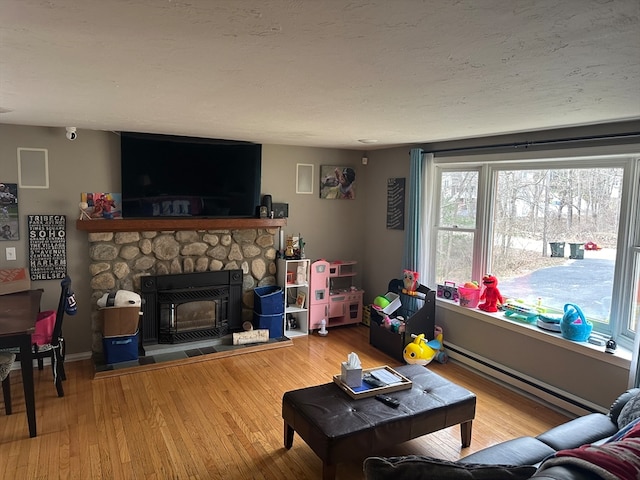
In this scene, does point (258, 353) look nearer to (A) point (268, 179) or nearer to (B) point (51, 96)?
(A) point (268, 179)

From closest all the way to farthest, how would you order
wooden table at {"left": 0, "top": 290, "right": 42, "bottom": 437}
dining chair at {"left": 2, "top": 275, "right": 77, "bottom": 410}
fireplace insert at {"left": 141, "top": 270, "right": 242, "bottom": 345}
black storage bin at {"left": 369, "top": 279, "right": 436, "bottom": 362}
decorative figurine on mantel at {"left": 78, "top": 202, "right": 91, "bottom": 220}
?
wooden table at {"left": 0, "top": 290, "right": 42, "bottom": 437} < dining chair at {"left": 2, "top": 275, "right": 77, "bottom": 410} < decorative figurine on mantel at {"left": 78, "top": 202, "right": 91, "bottom": 220} < black storage bin at {"left": 369, "top": 279, "right": 436, "bottom": 362} < fireplace insert at {"left": 141, "top": 270, "right": 242, "bottom": 345}

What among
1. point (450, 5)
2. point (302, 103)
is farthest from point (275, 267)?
point (450, 5)

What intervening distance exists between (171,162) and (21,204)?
4.43ft

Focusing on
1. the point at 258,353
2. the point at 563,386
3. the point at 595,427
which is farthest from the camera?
the point at 258,353

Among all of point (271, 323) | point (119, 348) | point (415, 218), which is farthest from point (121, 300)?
point (415, 218)

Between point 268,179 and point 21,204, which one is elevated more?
point 268,179

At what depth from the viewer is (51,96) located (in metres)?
2.48

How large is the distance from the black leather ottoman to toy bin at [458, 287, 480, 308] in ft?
4.45

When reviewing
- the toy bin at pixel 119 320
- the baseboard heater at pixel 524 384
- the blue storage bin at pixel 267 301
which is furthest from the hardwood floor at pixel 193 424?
the blue storage bin at pixel 267 301

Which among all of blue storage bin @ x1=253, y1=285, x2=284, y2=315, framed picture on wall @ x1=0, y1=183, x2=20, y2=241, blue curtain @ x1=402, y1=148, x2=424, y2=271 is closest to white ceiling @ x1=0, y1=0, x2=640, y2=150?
framed picture on wall @ x1=0, y1=183, x2=20, y2=241

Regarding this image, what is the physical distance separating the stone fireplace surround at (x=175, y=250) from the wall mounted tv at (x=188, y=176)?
0.59 feet

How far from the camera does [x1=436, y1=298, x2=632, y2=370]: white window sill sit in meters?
3.11

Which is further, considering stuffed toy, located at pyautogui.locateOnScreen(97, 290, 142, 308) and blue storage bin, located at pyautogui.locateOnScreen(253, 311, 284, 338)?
blue storage bin, located at pyautogui.locateOnScreen(253, 311, 284, 338)

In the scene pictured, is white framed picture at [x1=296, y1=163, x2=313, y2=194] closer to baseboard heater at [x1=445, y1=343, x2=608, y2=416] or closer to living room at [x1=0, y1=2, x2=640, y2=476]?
living room at [x1=0, y1=2, x2=640, y2=476]
